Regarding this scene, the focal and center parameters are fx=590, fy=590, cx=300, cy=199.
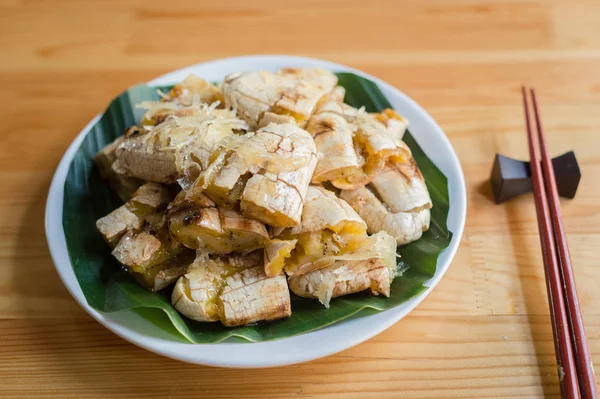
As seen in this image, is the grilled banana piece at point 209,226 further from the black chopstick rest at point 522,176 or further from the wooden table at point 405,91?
the black chopstick rest at point 522,176

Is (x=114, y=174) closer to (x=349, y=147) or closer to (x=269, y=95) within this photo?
(x=269, y=95)

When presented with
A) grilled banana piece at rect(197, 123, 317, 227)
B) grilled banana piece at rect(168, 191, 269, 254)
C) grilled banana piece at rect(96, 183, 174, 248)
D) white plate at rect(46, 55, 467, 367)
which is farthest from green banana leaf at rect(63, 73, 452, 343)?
grilled banana piece at rect(197, 123, 317, 227)

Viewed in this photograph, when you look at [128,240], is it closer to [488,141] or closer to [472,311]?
[472,311]

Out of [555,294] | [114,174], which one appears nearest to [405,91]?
[555,294]

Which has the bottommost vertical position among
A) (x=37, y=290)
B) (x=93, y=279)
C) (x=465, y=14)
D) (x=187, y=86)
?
(x=37, y=290)

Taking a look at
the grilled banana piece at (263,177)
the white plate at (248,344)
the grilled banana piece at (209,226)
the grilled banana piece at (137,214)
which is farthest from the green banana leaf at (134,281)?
the grilled banana piece at (263,177)

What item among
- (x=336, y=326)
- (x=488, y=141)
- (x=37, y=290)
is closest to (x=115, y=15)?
(x=37, y=290)
